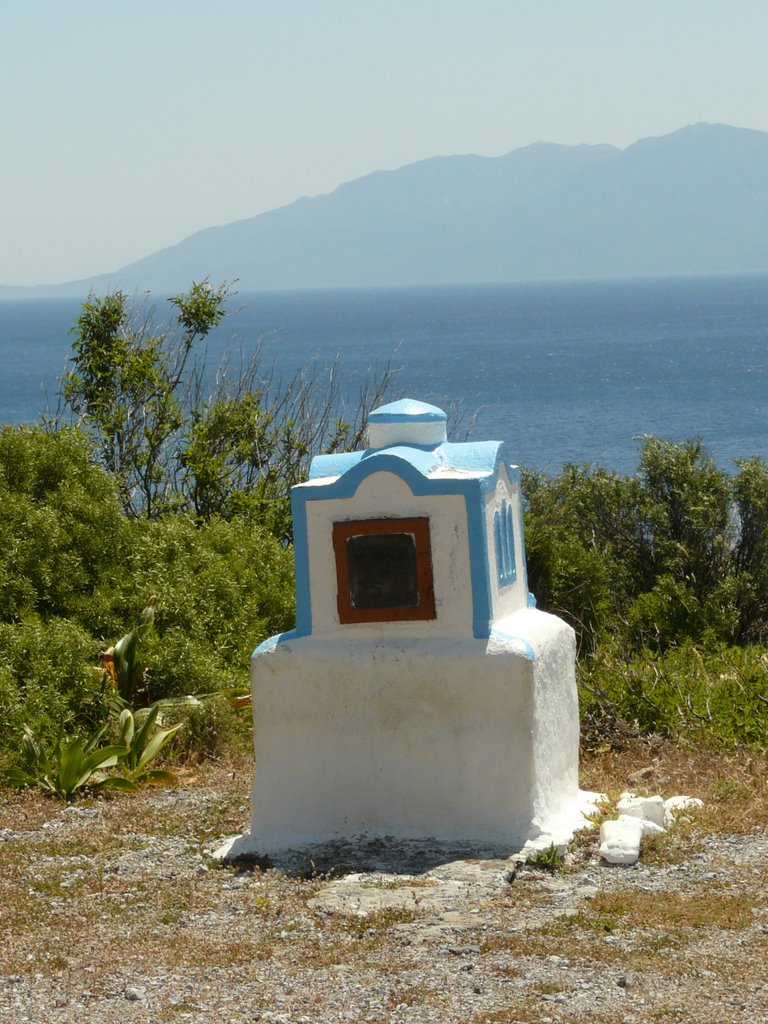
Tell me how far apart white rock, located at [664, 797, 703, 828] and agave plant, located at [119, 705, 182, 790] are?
350 cm

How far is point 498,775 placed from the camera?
8055 mm

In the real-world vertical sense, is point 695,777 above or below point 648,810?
below

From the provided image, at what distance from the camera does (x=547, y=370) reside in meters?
97.9

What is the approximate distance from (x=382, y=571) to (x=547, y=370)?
9080 centimetres

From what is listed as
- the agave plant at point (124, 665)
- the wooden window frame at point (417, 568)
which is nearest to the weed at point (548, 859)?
the wooden window frame at point (417, 568)

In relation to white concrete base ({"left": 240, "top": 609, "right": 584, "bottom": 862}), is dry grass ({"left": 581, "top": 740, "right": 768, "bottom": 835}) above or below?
below

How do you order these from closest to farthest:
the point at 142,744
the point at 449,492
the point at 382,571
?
the point at 449,492 < the point at 382,571 < the point at 142,744

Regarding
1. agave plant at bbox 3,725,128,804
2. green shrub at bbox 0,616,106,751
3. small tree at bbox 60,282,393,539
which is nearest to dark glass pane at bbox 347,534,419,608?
agave plant at bbox 3,725,128,804

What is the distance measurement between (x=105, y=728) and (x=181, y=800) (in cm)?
151

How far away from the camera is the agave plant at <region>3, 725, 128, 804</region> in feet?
31.7

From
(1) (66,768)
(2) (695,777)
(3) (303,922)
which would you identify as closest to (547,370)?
(2) (695,777)

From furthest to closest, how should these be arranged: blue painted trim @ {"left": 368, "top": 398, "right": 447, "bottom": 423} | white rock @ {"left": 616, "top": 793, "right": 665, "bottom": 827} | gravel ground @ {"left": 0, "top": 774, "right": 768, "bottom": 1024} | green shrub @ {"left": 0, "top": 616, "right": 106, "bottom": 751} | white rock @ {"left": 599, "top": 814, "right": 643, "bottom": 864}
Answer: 1. green shrub @ {"left": 0, "top": 616, "right": 106, "bottom": 751}
2. blue painted trim @ {"left": 368, "top": 398, "right": 447, "bottom": 423}
3. white rock @ {"left": 616, "top": 793, "right": 665, "bottom": 827}
4. white rock @ {"left": 599, "top": 814, "right": 643, "bottom": 864}
5. gravel ground @ {"left": 0, "top": 774, "right": 768, "bottom": 1024}

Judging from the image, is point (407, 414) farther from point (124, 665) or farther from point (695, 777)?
point (124, 665)

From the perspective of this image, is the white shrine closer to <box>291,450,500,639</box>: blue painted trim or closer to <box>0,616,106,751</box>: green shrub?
<box>291,450,500,639</box>: blue painted trim
